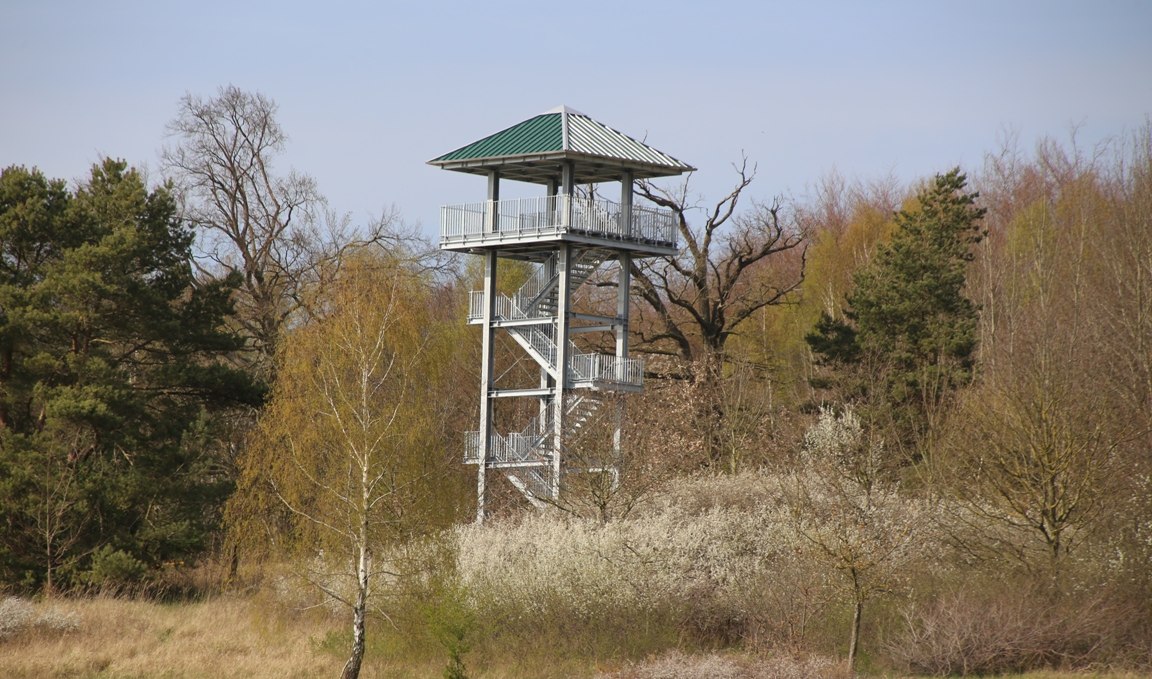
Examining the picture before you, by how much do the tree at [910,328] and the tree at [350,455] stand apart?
43.1ft

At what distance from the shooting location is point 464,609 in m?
25.2

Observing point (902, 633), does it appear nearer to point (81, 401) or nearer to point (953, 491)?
point (953, 491)

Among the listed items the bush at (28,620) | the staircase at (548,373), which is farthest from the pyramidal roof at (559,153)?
the bush at (28,620)

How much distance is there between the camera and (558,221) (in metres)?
35.5

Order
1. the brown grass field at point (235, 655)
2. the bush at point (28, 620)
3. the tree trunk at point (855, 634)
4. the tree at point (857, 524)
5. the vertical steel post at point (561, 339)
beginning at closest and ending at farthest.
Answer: the brown grass field at point (235, 655)
the tree trunk at point (855, 634)
the tree at point (857, 524)
the bush at point (28, 620)
the vertical steel post at point (561, 339)

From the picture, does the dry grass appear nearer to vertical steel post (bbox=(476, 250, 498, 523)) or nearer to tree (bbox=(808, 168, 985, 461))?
vertical steel post (bbox=(476, 250, 498, 523))

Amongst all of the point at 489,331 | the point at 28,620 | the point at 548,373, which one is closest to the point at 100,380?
the point at 28,620

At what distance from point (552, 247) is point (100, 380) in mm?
11222

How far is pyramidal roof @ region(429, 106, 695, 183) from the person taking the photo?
3588cm

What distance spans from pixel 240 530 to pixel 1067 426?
1791 centimetres

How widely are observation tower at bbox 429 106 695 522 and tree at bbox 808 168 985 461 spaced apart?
24.8ft

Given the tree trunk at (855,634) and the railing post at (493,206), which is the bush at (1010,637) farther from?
the railing post at (493,206)

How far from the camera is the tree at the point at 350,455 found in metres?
24.0

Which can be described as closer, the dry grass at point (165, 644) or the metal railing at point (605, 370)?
the dry grass at point (165, 644)
